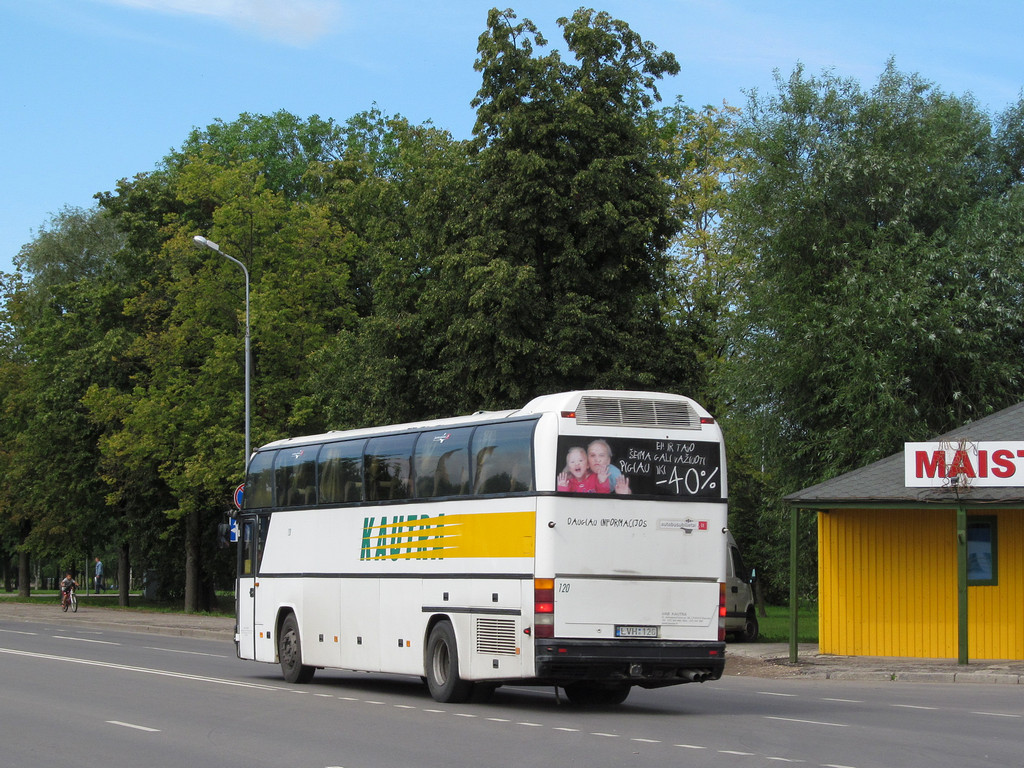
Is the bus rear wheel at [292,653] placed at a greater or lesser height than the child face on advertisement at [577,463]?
lesser

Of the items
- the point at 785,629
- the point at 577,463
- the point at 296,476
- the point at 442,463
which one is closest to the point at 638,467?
the point at 577,463

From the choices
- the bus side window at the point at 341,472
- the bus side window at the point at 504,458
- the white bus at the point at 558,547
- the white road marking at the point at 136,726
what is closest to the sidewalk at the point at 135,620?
→ the bus side window at the point at 341,472

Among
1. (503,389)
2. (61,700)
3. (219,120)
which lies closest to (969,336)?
(503,389)

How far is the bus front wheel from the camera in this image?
16.3 meters

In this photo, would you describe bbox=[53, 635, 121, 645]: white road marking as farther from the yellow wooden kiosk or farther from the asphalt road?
the yellow wooden kiosk

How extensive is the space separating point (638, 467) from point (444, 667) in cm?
372

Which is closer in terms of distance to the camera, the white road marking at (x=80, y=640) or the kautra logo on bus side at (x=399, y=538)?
the kautra logo on bus side at (x=399, y=538)

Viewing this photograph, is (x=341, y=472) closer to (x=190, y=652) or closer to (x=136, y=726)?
(x=136, y=726)

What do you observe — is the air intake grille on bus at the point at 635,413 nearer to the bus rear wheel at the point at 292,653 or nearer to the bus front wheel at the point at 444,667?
the bus front wheel at the point at 444,667

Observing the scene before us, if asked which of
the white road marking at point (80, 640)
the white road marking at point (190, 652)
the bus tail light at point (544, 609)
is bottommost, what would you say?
the white road marking at point (80, 640)

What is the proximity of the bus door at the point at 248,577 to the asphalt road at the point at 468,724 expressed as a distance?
1.85 feet

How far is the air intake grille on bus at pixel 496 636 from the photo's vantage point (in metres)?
15.2

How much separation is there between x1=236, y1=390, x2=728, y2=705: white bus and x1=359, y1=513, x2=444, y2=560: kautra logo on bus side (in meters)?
0.03

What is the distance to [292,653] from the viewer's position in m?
20.4
